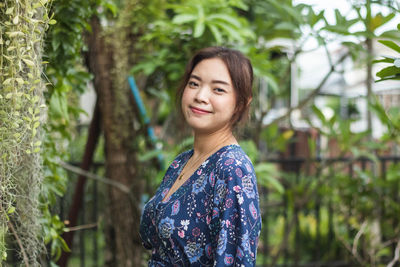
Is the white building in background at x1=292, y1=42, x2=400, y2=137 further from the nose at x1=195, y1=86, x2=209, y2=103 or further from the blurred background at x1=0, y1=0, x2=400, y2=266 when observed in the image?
the nose at x1=195, y1=86, x2=209, y2=103

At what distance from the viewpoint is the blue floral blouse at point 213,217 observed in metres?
1.33

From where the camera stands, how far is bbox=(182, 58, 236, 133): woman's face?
1.54 metres

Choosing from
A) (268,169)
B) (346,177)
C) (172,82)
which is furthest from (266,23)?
(346,177)

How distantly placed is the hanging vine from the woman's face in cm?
51

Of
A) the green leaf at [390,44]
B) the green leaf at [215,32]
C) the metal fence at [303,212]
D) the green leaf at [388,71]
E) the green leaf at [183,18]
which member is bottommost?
the metal fence at [303,212]

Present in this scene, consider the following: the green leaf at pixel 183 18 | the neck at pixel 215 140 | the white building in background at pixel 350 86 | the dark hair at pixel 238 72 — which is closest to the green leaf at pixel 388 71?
the dark hair at pixel 238 72

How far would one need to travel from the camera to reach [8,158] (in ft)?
4.81

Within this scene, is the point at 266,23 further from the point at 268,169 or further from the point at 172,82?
the point at 268,169

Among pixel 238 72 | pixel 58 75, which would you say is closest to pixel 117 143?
pixel 58 75

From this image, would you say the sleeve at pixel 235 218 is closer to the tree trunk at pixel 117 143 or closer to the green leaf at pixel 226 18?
the green leaf at pixel 226 18

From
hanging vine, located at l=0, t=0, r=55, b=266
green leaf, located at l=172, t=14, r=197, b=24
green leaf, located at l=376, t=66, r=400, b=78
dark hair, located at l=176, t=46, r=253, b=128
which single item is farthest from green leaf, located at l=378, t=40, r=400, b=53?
green leaf, located at l=172, t=14, r=197, b=24

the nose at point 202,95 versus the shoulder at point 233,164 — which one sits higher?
the nose at point 202,95

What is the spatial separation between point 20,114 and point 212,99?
64cm

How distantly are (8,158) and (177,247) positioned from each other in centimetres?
62
